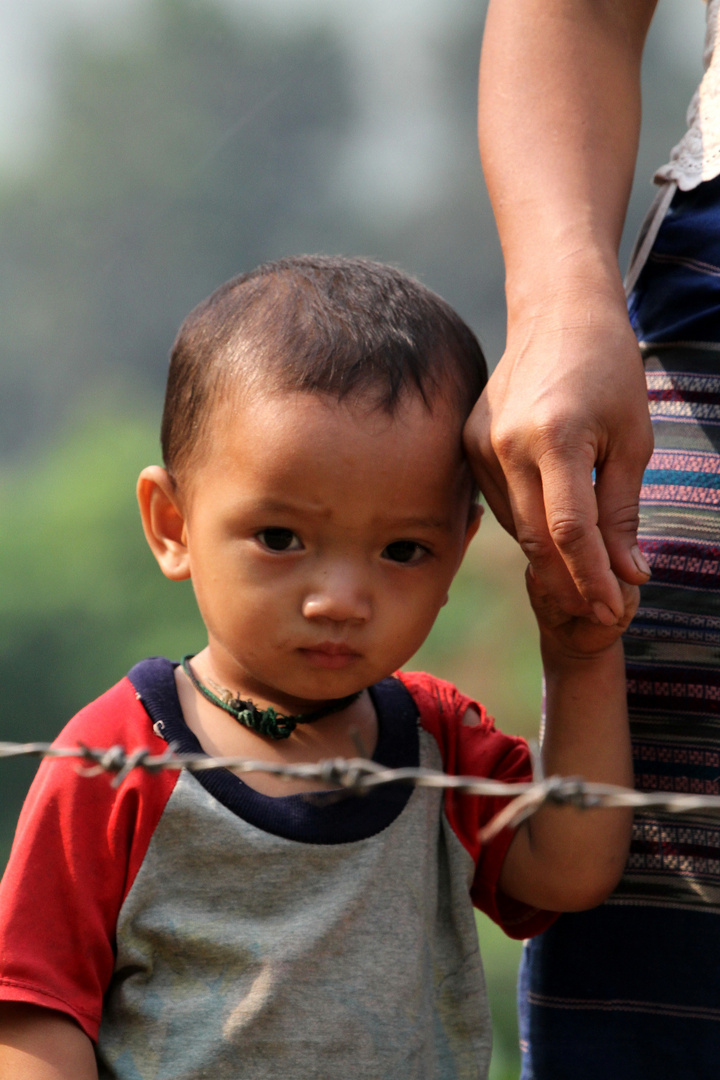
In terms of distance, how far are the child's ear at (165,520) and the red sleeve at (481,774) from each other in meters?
0.30

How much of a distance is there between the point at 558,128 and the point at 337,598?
0.53 meters

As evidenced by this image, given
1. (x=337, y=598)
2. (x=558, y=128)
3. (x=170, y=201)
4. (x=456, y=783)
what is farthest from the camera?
(x=170, y=201)

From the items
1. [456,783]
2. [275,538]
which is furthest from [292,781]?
[456,783]

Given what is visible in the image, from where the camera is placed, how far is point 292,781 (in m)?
1.07

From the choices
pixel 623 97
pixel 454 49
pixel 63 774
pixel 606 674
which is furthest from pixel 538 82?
pixel 454 49

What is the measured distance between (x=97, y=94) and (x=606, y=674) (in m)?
4.16

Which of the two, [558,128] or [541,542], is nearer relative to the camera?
[541,542]

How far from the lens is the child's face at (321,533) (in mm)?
1003

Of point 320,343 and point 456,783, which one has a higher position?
point 320,343

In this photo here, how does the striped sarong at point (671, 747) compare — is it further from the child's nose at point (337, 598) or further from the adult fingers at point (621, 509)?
the child's nose at point (337, 598)

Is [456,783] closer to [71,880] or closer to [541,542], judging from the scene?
[541,542]

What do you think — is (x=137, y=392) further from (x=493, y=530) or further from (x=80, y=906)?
(x=80, y=906)

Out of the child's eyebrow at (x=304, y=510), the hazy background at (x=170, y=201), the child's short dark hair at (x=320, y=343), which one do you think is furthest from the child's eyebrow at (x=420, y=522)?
the hazy background at (x=170, y=201)

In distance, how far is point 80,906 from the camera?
3.17 feet
